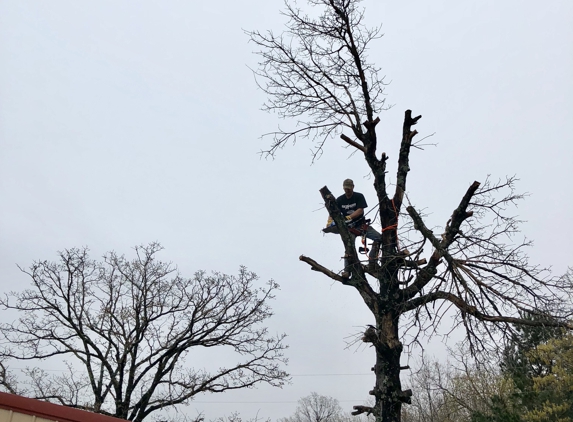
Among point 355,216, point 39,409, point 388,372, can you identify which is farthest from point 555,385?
point 39,409

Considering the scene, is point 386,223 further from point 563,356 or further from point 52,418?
point 563,356

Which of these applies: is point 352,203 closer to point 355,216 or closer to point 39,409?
point 355,216

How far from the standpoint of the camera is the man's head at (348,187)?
314 inches

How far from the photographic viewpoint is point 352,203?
796 cm

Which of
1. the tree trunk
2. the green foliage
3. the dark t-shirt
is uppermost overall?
the dark t-shirt

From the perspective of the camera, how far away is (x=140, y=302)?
624 inches

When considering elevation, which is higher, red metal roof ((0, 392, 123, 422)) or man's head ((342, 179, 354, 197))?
man's head ((342, 179, 354, 197))

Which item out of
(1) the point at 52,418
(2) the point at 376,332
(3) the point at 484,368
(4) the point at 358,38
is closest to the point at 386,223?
(2) the point at 376,332

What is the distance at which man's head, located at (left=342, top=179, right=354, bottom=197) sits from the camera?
7973 millimetres

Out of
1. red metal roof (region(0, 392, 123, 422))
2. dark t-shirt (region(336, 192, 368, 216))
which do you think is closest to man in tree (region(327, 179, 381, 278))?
dark t-shirt (region(336, 192, 368, 216))

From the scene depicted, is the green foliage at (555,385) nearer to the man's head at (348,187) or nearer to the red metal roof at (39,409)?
the man's head at (348,187)

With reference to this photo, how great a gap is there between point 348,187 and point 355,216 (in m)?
0.60

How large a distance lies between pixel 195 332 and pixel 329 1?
453 inches

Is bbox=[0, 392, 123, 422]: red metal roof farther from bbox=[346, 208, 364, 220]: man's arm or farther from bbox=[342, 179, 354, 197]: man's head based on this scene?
bbox=[342, 179, 354, 197]: man's head
